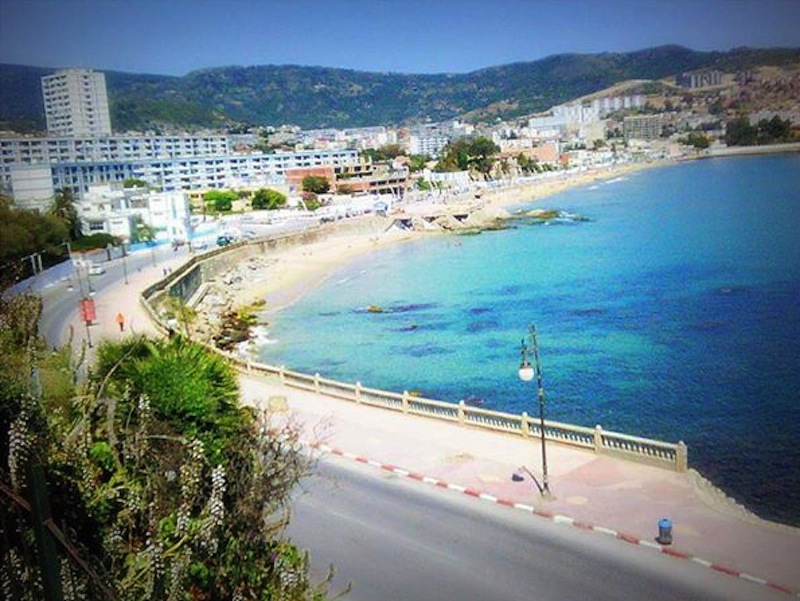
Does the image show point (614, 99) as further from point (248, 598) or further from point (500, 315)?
point (248, 598)

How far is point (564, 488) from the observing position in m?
8.77

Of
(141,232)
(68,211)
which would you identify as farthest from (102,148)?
(68,211)

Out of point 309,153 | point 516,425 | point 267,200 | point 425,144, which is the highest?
point 425,144

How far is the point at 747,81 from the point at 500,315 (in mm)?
10444

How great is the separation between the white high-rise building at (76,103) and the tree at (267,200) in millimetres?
12604

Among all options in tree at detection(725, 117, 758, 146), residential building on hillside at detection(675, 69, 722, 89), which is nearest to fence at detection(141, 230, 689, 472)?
tree at detection(725, 117, 758, 146)

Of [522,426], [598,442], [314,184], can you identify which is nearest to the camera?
[598,442]

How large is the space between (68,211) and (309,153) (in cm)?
4692

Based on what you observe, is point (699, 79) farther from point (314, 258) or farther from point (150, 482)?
point (150, 482)

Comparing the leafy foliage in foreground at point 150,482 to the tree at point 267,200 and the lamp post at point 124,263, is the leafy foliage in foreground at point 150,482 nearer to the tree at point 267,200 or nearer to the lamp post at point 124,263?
the lamp post at point 124,263

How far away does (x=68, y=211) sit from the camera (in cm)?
3262

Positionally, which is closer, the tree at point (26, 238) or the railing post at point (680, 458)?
the railing post at point (680, 458)

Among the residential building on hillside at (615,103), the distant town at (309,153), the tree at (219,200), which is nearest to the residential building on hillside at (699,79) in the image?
the distant town at (309,153)

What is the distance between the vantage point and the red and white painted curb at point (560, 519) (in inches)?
262
